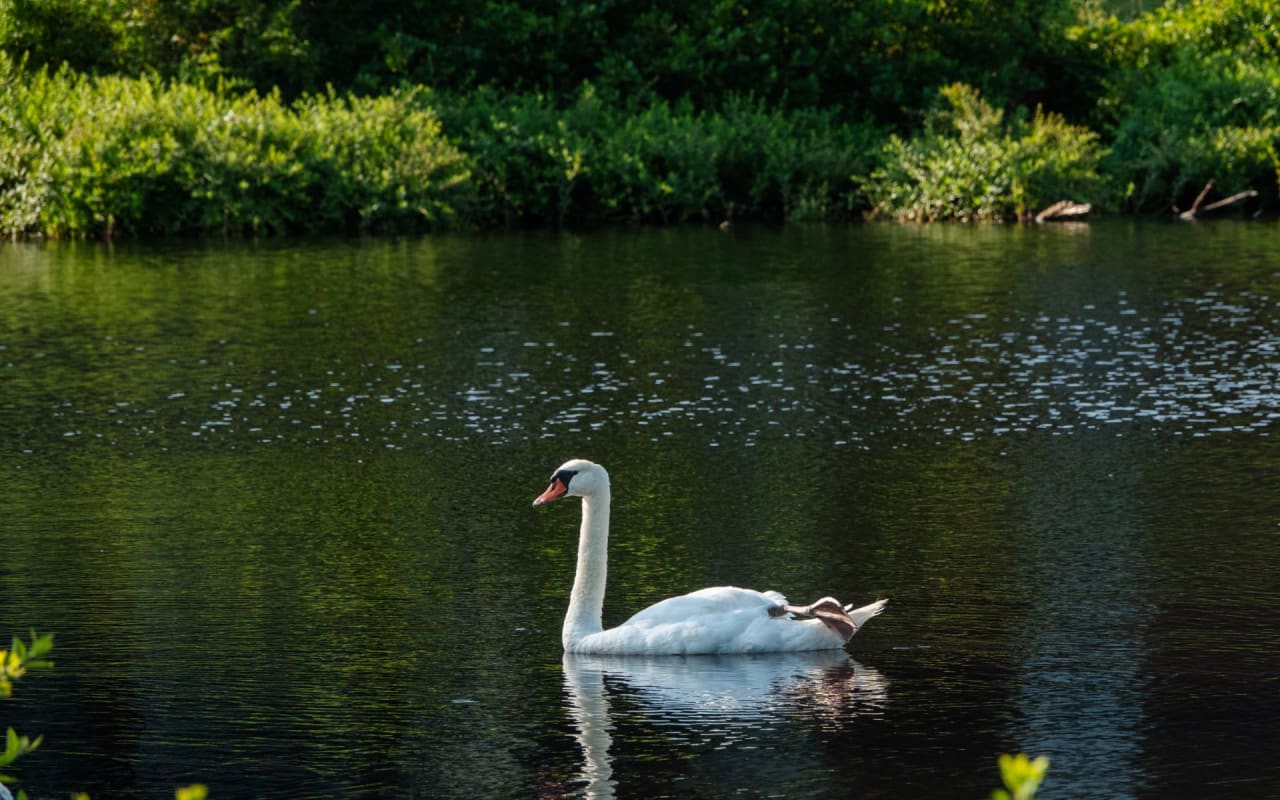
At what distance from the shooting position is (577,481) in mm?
11000

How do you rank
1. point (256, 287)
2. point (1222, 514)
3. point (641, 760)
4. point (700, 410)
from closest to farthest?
point (641, 760)
point (1222, 514)
point (700, 410)
point (256, 287)

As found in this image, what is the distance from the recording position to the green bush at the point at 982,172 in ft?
125

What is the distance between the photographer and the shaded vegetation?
36906mm

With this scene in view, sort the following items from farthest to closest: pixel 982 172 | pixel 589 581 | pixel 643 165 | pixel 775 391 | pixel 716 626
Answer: pixel 643 165 < pixel 982 172 < pixel 775 391 < pixel 589 581 < pixel 716 626

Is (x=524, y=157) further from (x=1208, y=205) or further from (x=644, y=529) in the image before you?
(x=644, y=529)

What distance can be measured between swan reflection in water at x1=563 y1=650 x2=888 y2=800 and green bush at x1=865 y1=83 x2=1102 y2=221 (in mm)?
28345

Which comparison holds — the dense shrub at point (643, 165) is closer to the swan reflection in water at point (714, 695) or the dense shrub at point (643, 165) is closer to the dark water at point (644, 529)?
the dark water at point (644, 529)

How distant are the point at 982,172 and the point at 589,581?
2862 centimetres

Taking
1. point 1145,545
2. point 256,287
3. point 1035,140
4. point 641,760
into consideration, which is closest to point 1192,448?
point 1145,545

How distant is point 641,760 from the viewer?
906 centimetres

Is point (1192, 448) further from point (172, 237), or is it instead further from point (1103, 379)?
point (172, 237)

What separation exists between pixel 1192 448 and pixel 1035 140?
2265cm

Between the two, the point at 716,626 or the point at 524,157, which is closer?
the point at 716,626

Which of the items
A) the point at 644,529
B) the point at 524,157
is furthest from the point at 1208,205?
the point at 644,529
